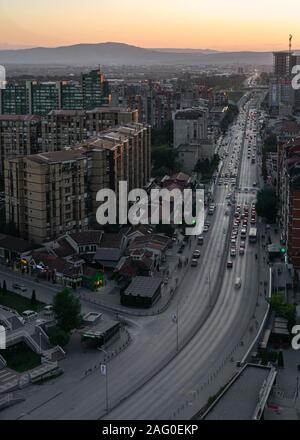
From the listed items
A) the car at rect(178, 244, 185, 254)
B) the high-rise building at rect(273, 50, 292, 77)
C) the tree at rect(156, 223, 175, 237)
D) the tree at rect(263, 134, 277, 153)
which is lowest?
the car at rect(178, 244, 185, 254)

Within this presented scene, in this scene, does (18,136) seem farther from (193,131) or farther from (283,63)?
(283,63)

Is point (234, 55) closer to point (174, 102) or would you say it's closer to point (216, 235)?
point (174, 102)

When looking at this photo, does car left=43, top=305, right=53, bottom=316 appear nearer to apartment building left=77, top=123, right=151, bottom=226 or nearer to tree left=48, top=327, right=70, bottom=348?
tree left=48, top=327, right=70, bottom=348

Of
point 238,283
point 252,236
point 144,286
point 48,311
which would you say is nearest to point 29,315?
point 48,311

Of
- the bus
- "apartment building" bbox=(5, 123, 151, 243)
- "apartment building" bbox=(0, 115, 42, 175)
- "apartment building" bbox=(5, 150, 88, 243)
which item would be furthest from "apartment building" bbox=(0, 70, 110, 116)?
the bus

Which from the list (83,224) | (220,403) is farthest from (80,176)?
(220,403)

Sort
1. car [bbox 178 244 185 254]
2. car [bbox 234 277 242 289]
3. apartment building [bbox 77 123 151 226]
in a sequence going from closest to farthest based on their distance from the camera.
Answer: car [bbox 234 277 242 289]
car [bbox 178 244 185 254]
apartment building [bbox 77 123 151 226]
